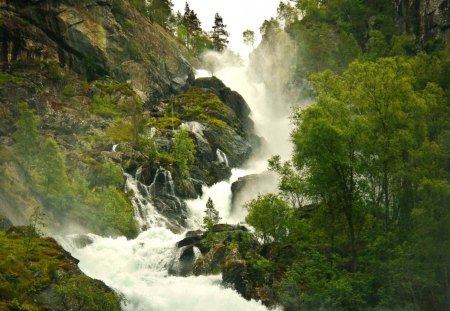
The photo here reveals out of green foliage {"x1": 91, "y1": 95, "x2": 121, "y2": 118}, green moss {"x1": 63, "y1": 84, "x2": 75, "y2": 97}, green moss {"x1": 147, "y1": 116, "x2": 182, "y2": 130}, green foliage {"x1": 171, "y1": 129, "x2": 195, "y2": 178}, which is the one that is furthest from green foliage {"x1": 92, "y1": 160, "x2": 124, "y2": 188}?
green moss {"x1": 147, "y1": 116, "x2": 182, "y2": 130}

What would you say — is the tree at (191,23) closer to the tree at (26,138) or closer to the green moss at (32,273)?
the tree at (26,138)

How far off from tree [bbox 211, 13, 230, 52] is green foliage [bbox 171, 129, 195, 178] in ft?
286

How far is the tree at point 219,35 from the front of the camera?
162625 mm

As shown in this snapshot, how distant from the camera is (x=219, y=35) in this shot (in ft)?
540

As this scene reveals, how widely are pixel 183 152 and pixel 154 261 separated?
29.2 meters

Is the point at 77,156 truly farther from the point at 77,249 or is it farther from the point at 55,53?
the point at 55,53

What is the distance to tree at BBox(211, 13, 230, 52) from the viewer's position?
534ft

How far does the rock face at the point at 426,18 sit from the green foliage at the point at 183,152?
4109 cm

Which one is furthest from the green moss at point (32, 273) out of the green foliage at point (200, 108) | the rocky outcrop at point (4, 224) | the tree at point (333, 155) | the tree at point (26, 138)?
the green foliage at point (200, 108)

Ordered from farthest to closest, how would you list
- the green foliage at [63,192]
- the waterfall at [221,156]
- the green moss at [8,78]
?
the waterfall at [221,156], the green moss at [8,78], the green foliage at [63,192]

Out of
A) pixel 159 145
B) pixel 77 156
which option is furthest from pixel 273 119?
pixel 77 156

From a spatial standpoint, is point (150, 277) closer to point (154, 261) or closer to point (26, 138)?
point (154, 261)

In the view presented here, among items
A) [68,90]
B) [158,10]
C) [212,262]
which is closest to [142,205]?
[212,262]

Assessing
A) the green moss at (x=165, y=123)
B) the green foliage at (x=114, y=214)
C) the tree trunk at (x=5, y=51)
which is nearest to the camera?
the green foliage at (x=114, y=214)
